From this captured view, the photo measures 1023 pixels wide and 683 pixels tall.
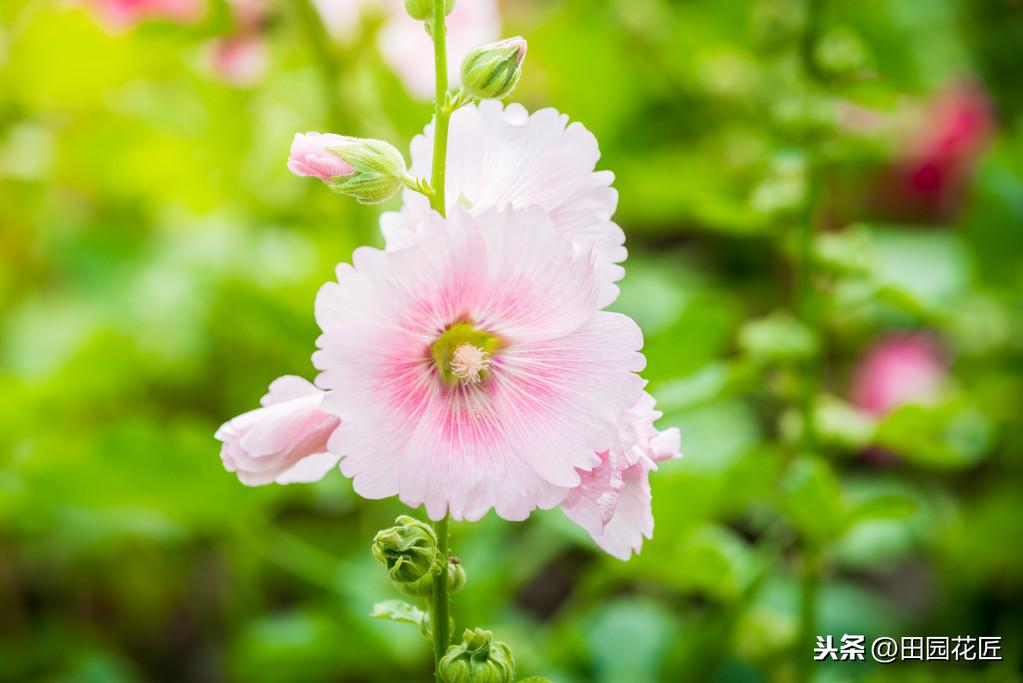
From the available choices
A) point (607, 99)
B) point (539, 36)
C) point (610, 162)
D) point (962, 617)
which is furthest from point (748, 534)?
point (539, 36)

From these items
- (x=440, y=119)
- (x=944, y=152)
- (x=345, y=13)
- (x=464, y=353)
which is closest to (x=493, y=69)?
(x=440, y=119)

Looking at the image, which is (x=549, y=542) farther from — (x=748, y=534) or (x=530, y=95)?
(x=530, y=95)

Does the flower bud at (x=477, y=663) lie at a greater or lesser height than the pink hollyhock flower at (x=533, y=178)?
lesser

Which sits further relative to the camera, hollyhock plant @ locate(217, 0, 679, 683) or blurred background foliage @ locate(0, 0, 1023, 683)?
blurred background foliage @ locate(0, 0, 1023, 683)

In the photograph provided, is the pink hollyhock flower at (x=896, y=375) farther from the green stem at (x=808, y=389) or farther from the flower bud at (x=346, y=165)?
the flower bud at (x=346, y=165)

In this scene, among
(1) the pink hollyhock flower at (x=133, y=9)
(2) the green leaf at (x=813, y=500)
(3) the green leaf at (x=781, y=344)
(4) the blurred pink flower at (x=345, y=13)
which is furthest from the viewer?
(1) the pink hollyhock flower at (x=133, y=9)

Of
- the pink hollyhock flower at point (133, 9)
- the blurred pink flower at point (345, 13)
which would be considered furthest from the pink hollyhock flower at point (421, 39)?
the pink hollyhock flower at point (133, 9)

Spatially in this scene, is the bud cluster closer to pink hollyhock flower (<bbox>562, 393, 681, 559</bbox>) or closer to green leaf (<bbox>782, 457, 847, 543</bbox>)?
pink hollyhock flower (<bbox>562, 393, 681, 559</bbox>)

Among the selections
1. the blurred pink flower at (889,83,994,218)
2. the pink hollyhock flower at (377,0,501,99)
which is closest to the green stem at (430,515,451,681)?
the pink hollyhock flower at (377,0,501,99)
